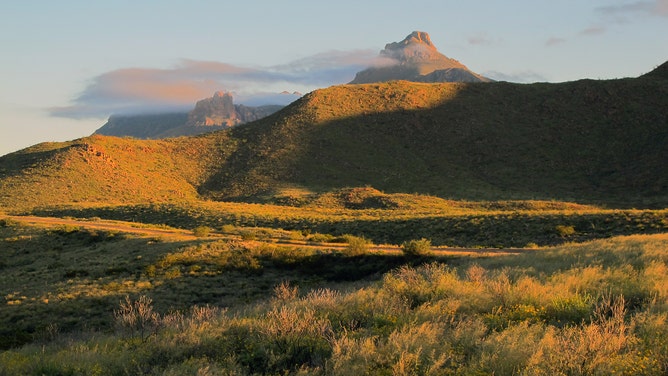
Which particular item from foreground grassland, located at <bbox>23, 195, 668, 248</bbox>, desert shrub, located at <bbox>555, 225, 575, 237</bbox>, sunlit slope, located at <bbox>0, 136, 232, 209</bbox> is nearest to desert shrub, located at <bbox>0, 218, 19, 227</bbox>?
foreground grassland, located at <bbox>23, 195, 668, 248</bbox>

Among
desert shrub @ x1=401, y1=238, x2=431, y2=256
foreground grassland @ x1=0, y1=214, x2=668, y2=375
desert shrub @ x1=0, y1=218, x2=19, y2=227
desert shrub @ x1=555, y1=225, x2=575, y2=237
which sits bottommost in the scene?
desert shrub @ x1=555, y1=225, x2=575, y2=237

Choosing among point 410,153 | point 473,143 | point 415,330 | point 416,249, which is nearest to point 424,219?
point 416,249

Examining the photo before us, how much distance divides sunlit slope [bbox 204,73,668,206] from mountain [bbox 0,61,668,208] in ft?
1.04

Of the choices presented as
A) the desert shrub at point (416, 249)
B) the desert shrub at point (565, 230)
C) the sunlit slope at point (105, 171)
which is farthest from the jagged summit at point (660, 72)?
the desert shrub at point (416, 249)

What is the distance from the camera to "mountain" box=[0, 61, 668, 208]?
78.2 meters

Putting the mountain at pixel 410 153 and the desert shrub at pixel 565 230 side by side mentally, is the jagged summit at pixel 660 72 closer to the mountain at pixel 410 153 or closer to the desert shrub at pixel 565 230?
the mountain at pixel 410 153

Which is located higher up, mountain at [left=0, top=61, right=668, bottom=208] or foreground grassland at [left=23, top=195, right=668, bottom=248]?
mountain at [left=0, top=61, right=668, bottom=208]

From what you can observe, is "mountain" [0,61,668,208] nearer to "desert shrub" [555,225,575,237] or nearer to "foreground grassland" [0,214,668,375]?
"desert shrub" [555,225,575,237]

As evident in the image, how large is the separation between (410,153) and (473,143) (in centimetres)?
1290

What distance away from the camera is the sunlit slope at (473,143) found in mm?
81125

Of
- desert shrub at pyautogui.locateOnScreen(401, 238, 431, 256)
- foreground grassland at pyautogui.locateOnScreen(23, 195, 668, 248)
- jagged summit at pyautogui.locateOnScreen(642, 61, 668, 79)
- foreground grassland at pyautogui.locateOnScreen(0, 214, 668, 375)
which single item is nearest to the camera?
foreground grassland at pyautogui.locateOnScreen(0, 214, 668, 375)

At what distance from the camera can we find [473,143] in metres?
94.8

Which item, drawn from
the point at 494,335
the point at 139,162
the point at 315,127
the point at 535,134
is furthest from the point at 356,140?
the point at 494,335

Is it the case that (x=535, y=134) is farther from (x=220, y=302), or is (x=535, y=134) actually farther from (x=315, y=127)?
(x=220, y=302)
